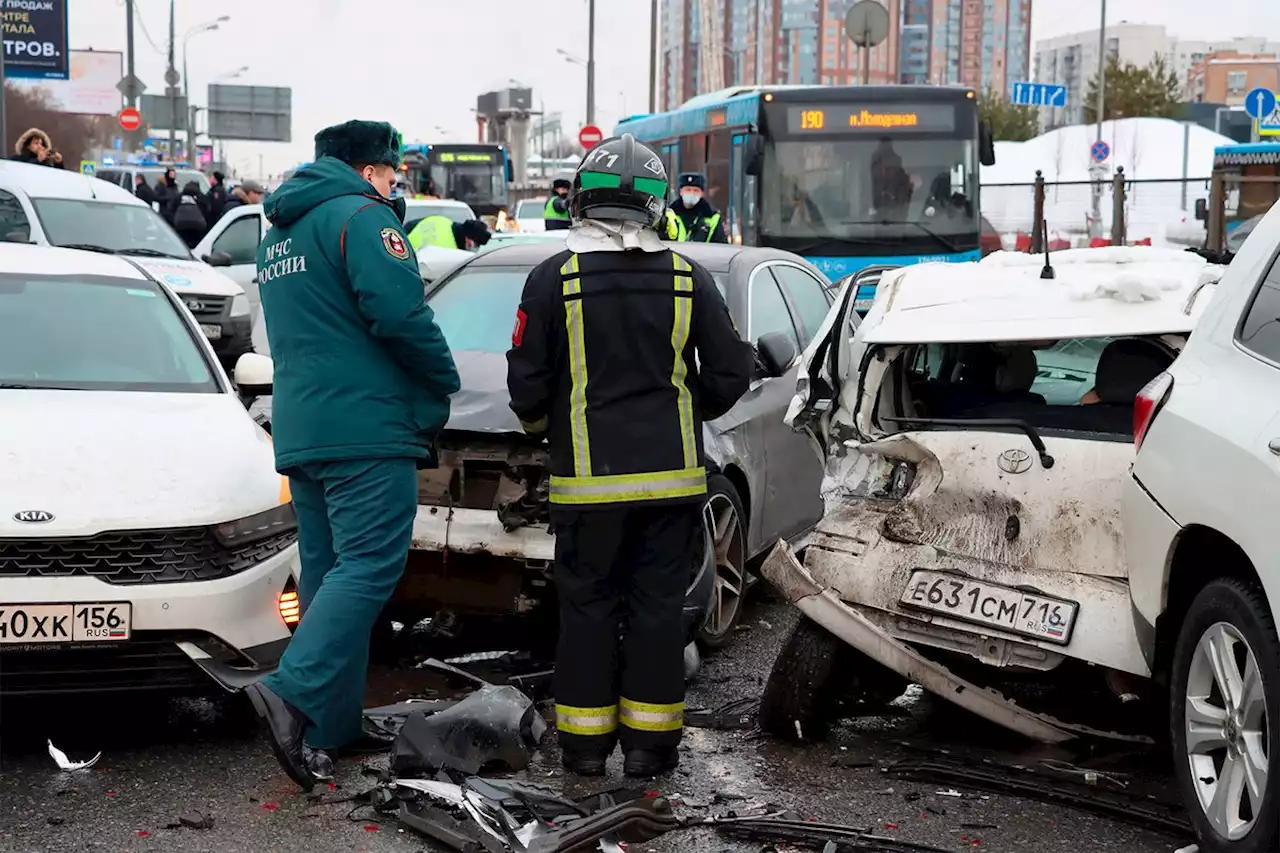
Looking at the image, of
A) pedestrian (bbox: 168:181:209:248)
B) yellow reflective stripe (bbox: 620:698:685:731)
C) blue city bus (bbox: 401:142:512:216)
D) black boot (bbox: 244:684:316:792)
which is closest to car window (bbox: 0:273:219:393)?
black boot (bbox: 244:684:316:792)

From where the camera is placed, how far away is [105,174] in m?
38.0

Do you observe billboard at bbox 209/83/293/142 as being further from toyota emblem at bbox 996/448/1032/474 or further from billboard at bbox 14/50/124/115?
toyota emblem at bbox 996/448/1032/474

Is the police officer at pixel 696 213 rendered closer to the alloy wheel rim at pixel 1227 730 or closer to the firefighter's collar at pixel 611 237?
the firefighter's collar at pixel 611 237

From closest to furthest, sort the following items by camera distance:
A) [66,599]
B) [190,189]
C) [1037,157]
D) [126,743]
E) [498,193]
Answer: [66,599] < [126,743] < [190,189] < [498,193] < [1037,157]

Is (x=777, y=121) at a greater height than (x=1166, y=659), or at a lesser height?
greater

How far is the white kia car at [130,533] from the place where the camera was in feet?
16.1

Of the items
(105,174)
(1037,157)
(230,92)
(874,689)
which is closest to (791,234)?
(874,689)

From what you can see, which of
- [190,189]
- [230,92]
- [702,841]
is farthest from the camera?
[230,92]

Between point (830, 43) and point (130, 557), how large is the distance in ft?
378

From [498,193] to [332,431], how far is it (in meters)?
41.5

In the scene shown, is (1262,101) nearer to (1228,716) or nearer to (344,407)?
(344,407)

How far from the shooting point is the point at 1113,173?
51031 mm

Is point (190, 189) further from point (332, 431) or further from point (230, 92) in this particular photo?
point (230, 92)

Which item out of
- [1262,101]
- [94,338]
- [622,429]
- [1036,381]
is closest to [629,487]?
[622,429]
